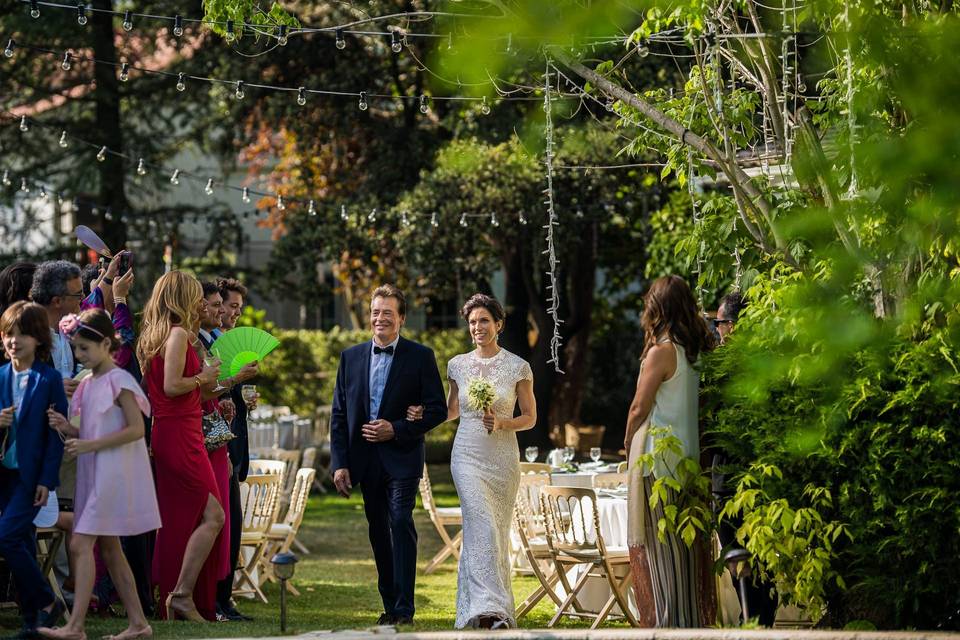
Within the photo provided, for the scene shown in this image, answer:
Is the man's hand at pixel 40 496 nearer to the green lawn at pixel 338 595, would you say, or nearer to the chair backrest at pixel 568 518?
the green lawn at pixel 338 595

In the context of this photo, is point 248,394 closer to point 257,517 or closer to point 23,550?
point 257,517

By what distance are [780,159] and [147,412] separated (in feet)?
13.3

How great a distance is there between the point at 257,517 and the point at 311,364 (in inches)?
563

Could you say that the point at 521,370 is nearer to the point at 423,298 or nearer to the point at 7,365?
the point at 7,365

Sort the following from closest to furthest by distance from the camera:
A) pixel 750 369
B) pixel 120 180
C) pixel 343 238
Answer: pixel 750 369, pixel 343 238, pixel 120 180

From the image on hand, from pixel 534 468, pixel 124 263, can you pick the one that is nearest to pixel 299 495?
pixel 534 468

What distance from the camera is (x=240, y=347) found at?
314 inches

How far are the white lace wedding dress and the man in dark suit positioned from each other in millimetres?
231

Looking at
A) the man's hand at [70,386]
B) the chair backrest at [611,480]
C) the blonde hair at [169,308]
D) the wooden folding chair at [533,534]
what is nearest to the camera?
the man's hand at [70,386]

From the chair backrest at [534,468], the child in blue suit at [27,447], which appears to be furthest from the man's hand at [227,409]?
the chair backrest at [534,468]

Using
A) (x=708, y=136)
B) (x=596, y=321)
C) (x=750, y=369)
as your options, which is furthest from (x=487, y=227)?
A: (x=750, y=369)

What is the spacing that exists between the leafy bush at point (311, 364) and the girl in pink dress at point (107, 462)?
16769mm

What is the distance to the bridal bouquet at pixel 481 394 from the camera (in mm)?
8062

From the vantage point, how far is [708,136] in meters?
8.79
